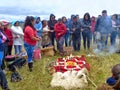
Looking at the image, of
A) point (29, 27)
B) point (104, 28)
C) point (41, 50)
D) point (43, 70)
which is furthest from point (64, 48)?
point (29, 27)

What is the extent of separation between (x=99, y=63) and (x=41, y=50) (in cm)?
289

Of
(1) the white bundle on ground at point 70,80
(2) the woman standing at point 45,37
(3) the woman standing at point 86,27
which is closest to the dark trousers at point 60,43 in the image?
(2) the woman standing at point 45,37

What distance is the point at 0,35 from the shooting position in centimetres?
779

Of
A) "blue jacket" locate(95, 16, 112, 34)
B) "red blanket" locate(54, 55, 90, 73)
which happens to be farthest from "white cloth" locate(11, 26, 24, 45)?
"blue jacket" locate(95, 16, 112, 34)

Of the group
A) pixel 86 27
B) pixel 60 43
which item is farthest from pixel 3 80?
pixel 86 27

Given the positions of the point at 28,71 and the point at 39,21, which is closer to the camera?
the point at 28,71

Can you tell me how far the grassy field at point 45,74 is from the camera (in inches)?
342

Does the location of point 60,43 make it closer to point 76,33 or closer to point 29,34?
point 76,33

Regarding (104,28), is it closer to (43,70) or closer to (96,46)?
(96,46)

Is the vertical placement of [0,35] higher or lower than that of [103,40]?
higher

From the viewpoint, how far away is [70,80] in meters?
8.39

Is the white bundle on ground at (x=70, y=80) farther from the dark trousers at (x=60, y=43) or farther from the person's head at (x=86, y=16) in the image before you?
the person's head at (x=86, y=16)

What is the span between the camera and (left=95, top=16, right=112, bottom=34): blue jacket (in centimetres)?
1427

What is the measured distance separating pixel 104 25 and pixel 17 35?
428cm
